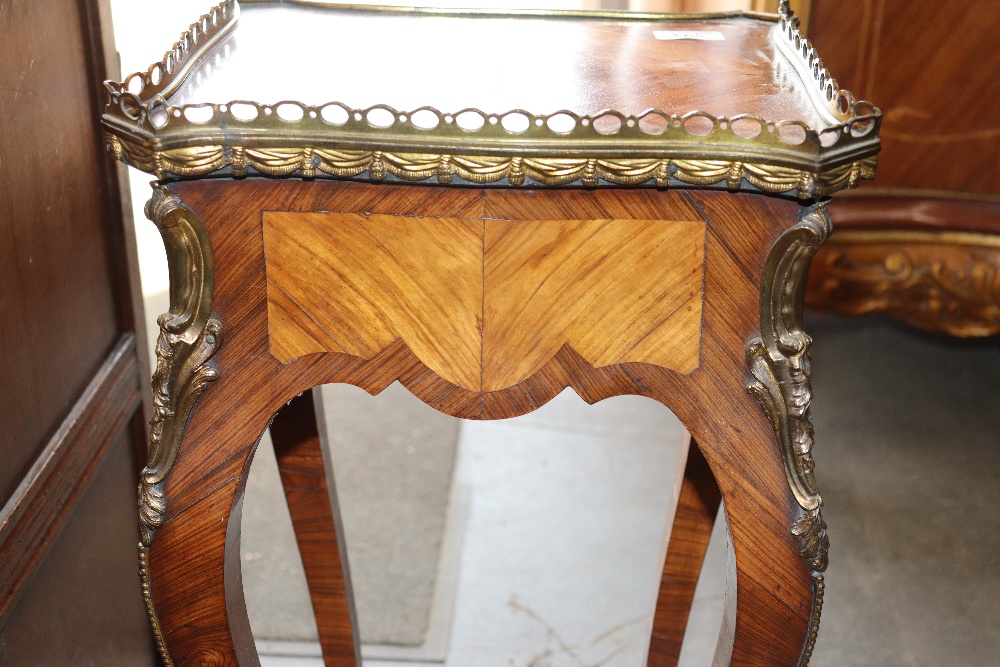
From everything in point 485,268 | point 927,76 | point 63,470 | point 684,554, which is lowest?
point 684,554

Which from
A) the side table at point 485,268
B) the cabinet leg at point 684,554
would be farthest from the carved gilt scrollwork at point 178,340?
the cabinet leg at point 684,554

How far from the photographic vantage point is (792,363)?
608 mm

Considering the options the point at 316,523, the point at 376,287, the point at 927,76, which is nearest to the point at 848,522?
the point at 927,76

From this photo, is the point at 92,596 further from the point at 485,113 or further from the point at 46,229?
the point at 485,113

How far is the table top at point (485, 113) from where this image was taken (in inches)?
22.2

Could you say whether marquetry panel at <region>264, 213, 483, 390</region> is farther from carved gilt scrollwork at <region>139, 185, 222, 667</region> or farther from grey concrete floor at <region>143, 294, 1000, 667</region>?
grey concrete floor at <region>143, 294, 1000, 667</region>

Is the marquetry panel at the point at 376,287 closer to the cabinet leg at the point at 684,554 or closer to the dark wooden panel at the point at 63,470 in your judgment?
the dark wooden panel at the point at 63,470

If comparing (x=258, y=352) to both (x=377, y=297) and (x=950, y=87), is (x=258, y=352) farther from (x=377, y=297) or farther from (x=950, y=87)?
(x=950, y=87)

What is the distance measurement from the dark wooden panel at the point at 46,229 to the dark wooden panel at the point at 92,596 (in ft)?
0.30

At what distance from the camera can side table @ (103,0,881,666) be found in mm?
567

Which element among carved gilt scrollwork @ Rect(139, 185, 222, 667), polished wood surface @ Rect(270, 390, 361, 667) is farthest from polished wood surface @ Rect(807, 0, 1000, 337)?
carved gilt scrollwork @ Rect(139, 185, 222, 667)

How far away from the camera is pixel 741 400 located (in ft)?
2.03

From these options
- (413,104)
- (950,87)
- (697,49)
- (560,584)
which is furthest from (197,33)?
(950,87)

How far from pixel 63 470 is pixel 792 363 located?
1.70ft
